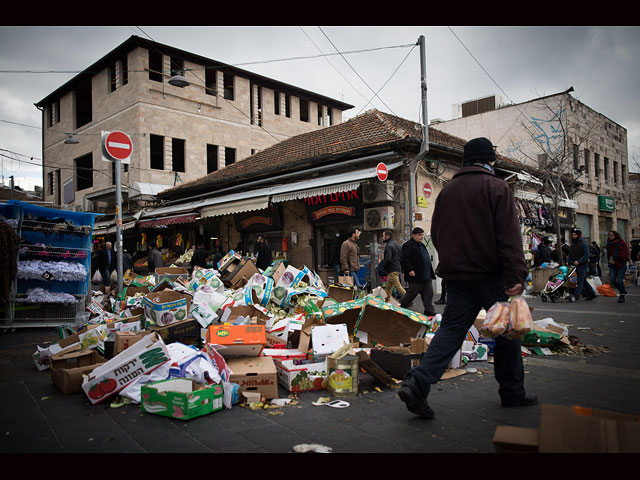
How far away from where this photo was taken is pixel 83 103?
29.6m

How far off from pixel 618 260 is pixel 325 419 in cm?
1023

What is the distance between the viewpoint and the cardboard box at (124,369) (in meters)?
3.48

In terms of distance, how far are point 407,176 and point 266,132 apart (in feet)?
57.9

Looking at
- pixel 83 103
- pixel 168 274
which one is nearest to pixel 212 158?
pixel 83 103

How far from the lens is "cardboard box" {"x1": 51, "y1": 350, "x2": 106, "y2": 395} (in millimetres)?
3783

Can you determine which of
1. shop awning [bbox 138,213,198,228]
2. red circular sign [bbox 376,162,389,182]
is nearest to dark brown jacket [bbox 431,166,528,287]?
red circular sign [bbox 376,162,389,182]

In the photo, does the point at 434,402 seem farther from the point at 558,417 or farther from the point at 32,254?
the point at 32,254

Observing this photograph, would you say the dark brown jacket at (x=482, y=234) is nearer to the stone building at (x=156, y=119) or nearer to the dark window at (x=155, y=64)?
the stone building at (x=156, y=119)

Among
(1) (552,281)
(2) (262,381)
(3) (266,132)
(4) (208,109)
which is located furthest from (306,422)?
(3) (266,132)

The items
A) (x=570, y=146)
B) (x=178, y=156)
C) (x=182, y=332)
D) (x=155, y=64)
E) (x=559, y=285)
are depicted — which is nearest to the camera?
(x=182, y=332)

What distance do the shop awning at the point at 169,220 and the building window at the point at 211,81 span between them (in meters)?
10.5

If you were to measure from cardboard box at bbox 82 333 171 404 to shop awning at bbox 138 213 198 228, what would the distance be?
41.7 feet

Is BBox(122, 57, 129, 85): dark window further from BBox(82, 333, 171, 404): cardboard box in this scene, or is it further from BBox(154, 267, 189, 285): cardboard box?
BBox(82, 333, 171, 404): cardboard box

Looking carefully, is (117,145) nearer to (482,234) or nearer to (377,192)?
(482,234)
